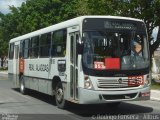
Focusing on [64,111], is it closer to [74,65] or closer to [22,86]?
[74,65]

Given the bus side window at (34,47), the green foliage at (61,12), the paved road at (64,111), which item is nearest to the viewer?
the paved road at (64,111)

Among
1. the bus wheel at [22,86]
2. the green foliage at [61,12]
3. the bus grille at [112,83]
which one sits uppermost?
the green foliage at [61,12]

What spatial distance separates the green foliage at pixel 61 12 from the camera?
1136 inches

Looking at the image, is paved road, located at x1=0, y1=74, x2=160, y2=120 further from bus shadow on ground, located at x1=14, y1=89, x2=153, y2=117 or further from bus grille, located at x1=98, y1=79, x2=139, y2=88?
bus grille, located at x1=98, y1=79, x2=139, y2=88

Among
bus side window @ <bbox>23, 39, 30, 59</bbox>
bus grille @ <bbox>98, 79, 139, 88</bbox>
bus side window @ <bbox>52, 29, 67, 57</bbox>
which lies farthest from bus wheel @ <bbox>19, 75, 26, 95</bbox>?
bus grille @ <bbox>98, 79, 139, 88</bbox>

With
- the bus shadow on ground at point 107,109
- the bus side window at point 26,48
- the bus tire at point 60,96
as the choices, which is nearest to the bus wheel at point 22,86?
the bus side window at point 26,48

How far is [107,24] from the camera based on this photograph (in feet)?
42.5

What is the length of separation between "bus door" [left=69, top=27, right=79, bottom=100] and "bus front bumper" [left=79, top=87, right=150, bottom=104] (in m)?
0.55

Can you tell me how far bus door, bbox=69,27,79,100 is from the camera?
12.8 metres

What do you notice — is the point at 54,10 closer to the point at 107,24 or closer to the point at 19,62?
the point at 19,62

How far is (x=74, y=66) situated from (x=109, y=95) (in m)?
1.49

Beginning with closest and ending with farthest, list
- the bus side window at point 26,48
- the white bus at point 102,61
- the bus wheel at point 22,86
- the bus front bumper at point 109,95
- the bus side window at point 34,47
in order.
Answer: the bus front bumper at point 109,95, the white bus at point 102,61, the bus side window at point 34,47, the bus side window at point 26,48, the bus wheel at point 22,86

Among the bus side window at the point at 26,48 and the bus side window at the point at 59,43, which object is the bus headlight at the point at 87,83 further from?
the bus side window at the point at 26,48

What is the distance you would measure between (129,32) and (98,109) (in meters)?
3.07
